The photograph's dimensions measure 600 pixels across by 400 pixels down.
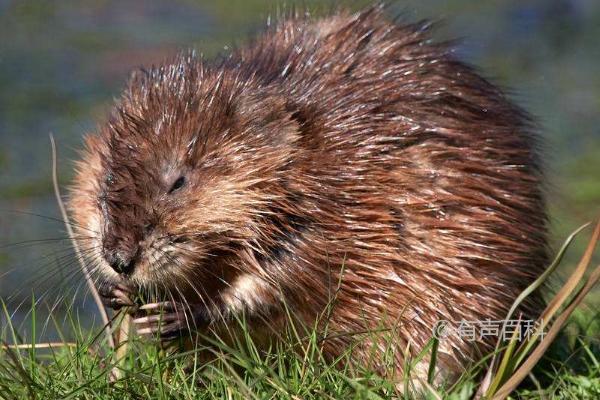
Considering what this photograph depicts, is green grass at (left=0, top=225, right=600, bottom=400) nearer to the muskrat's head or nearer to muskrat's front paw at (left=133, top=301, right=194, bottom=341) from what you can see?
muskrat's front paw at (left=133, top=301, right=194, bottom=341)

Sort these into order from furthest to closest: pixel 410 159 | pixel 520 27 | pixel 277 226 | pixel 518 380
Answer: pixel 520 27, pixel 410 159, pixel 277 226, pixel 518 380

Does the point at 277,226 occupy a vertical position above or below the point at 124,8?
above

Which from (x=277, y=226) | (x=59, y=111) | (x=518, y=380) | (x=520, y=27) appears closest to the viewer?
(x=518, y=380)

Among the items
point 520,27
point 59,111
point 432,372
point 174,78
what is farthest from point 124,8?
point 432,372

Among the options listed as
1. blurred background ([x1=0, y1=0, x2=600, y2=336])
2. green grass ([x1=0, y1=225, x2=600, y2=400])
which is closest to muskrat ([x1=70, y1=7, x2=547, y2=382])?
green grass ([x1=0, y1=225, x2=600, y2=400])

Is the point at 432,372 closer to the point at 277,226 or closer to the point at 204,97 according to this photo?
the point at 277,226

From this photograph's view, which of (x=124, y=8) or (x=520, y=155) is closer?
Answer: (x=520, y=155)

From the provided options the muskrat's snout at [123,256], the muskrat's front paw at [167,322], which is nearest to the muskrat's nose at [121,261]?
the muskrat's snout at [123,256]

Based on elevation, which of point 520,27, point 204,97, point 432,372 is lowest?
point 520,27
